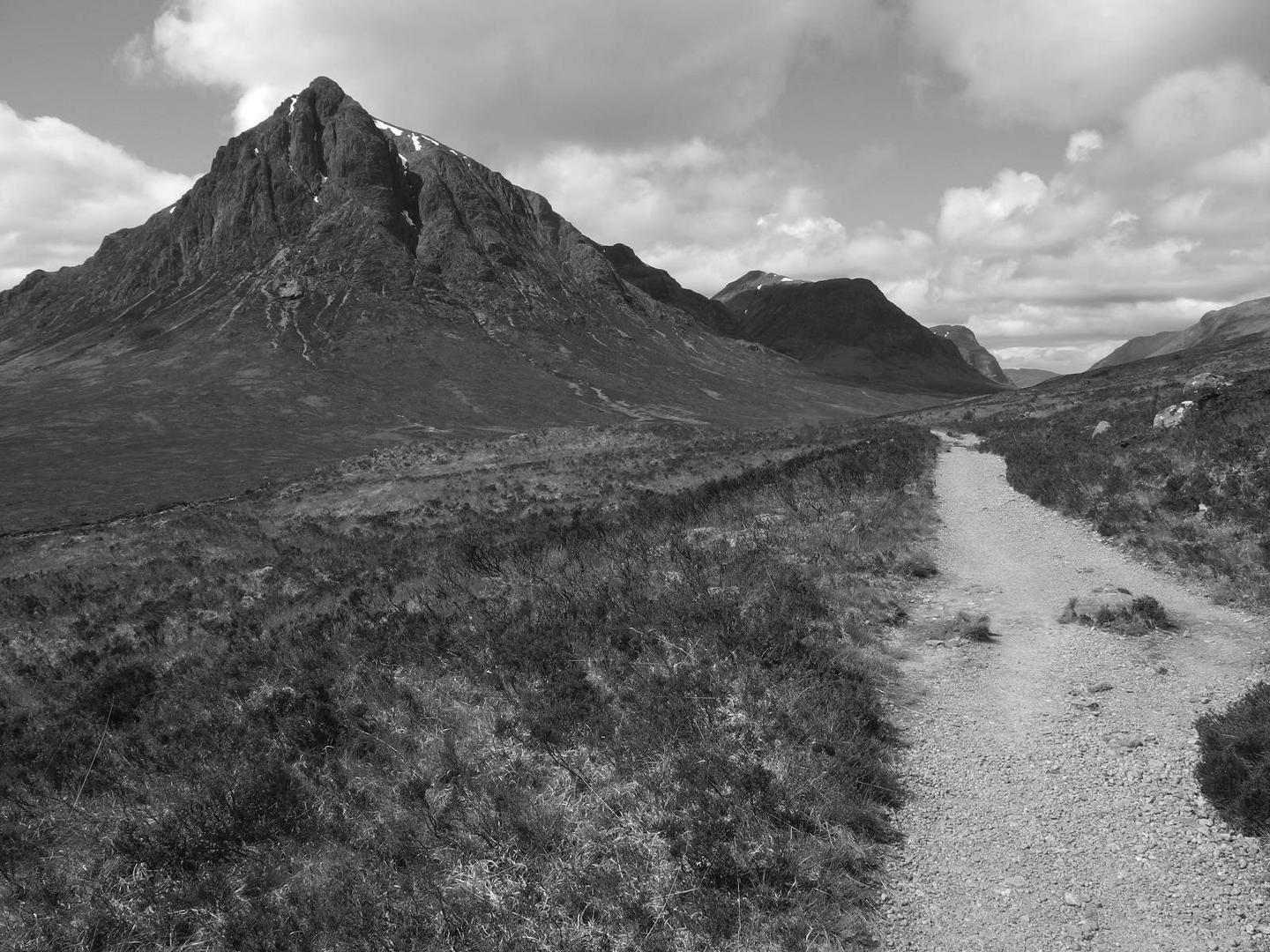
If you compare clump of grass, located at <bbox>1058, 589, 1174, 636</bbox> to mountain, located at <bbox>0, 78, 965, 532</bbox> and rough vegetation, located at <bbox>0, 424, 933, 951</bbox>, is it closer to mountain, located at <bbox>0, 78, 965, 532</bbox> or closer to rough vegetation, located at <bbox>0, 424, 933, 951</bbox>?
rough vegetation, located at <bbox>0, 424, 933, 951</bbox>

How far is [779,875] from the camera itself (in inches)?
211

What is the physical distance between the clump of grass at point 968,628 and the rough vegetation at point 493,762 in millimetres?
964

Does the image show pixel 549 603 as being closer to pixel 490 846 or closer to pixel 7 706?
pixel 490 846

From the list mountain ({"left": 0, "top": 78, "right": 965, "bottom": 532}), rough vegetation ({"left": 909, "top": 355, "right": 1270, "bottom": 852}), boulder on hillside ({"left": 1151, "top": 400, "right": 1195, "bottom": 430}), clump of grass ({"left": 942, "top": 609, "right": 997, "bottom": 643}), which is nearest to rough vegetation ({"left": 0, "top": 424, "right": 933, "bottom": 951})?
clump of grass ({"left": 942, "top": 609, "right": 997, "bottom": 643})

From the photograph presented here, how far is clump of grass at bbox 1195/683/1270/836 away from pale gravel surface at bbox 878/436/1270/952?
5.8 inches

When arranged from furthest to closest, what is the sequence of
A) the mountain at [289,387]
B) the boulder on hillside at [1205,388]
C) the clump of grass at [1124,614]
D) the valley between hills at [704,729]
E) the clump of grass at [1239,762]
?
the mountain at [289,387] → the boulder on hillside at [1205,388] → the clump of grass at [1124,614] → the clump of grass at [1239,762] → the valley between hills at [704,729]

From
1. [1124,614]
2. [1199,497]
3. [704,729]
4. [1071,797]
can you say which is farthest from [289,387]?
[1071,797]

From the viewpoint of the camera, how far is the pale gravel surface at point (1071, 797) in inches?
196

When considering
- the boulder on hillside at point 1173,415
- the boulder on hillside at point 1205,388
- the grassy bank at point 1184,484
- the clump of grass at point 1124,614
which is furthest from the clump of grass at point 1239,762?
the boulder on hillside at point 1205,388

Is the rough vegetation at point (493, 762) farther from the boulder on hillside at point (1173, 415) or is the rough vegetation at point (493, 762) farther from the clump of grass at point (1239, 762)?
the boulder on hillside at point (1173, 415)

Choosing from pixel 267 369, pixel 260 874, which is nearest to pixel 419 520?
pixel 260 874

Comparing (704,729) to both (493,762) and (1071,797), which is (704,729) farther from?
(1071,797)

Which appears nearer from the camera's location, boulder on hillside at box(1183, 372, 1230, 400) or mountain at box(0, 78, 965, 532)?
boulder on hillside at box(1183, 372, 1230, 400)

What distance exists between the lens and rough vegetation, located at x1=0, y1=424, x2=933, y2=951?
5422mm
